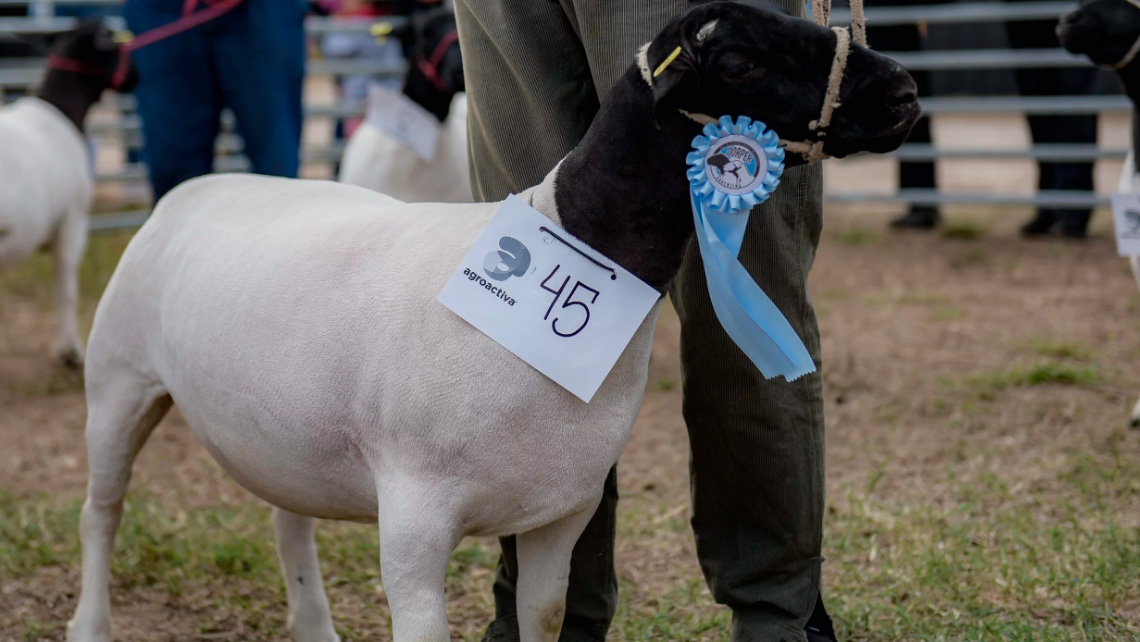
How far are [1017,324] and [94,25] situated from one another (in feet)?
14.6

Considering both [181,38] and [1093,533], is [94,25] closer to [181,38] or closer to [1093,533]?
[181,38]

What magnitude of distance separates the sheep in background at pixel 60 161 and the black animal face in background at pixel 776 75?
388 centimetres

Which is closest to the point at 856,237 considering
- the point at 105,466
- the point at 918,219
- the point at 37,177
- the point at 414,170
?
the point at 918,219

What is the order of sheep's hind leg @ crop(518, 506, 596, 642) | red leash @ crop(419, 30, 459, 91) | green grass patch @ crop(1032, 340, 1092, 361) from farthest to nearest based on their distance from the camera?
red leash @ crop(419, 30, 459, 91) → green grass patch @ crop(1032, 340, 1092, 361) → sheep's hind leg @ crop(518, 506, 596, 642)

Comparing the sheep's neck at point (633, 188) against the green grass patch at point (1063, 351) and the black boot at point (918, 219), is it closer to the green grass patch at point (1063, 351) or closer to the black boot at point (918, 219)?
the green grass patch at point (1063, 351)

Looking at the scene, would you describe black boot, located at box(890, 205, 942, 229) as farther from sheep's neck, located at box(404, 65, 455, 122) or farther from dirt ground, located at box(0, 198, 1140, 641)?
sheep's neck, located at box(404, 65, 455, 122)

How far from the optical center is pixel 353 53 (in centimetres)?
1060

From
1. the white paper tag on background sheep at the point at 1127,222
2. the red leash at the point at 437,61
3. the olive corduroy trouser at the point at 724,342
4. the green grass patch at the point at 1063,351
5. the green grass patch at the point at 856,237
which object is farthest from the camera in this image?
the green grass patch at the point at 856,237

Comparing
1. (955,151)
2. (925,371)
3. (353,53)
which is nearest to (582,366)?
(925,371)

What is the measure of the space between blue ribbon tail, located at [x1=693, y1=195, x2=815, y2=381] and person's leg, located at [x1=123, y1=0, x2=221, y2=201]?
11.0 ft

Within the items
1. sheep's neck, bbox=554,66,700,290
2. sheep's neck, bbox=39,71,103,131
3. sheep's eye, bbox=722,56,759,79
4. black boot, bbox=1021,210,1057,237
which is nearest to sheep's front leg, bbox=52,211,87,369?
sheep's neck, bbox=39,71,103,131

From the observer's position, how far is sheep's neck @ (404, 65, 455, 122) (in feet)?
16.9

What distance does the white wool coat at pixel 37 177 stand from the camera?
16.0 ft

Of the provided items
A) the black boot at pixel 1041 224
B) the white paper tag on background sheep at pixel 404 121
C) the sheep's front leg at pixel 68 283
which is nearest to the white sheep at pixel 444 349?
the white paper tag on background sheep at pixel 404 121
